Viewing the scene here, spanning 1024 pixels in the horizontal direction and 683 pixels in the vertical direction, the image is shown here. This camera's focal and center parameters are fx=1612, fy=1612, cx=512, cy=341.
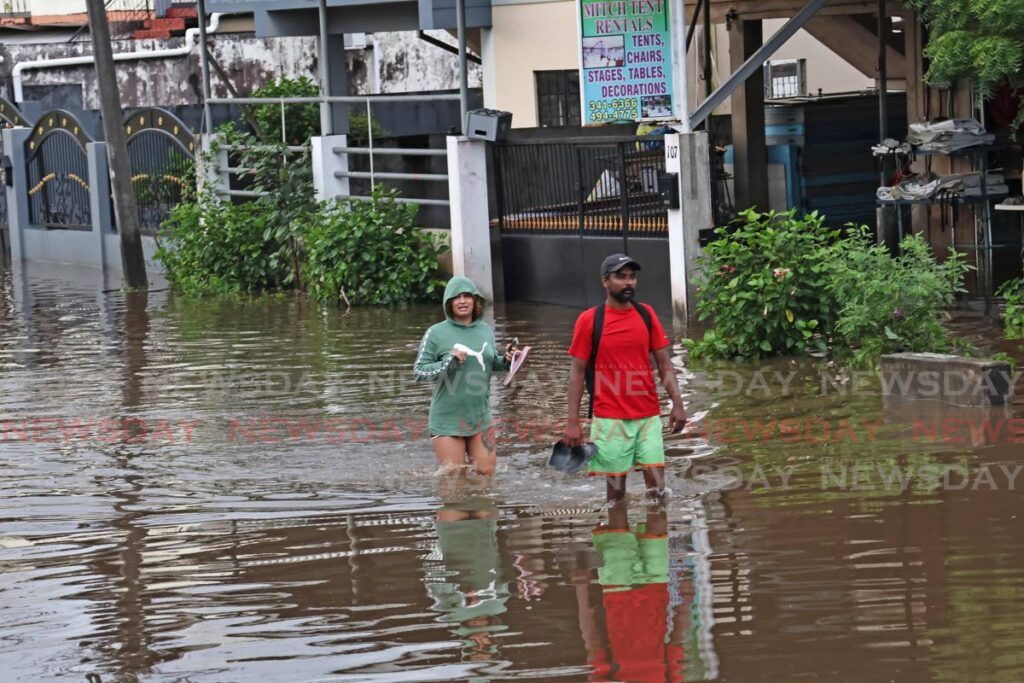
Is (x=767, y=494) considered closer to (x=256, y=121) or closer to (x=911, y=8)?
(x=911, y=8)

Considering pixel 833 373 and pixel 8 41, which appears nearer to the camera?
pixel 833 373

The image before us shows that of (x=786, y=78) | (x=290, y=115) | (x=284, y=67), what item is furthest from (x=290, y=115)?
(x=284, y=67)

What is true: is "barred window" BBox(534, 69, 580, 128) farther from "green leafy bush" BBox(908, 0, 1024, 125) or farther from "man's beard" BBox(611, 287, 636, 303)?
"man's beard" BBox(611, 287, 636, 303)

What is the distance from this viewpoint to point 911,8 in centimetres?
1670

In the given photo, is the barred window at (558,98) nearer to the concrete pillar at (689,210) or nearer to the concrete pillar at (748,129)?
the concrete pillar at (748,129)

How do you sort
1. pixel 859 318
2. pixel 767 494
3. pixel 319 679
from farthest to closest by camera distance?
pixel 859 318, pixel 767 494, pixel 319 679

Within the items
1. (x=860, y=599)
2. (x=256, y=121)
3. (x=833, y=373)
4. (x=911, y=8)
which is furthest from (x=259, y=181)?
(x=860, y=599)

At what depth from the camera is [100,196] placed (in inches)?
1017

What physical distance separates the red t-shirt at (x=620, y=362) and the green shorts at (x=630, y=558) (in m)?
0.65

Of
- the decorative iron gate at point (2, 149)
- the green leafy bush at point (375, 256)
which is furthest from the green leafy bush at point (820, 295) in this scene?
the decorative iron gate at point (2, 149)

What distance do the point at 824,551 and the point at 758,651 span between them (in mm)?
1463

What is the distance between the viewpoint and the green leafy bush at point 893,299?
12.2 meters

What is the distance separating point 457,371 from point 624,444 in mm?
1226

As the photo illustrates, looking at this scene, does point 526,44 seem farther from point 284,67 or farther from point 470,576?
point 470,576
